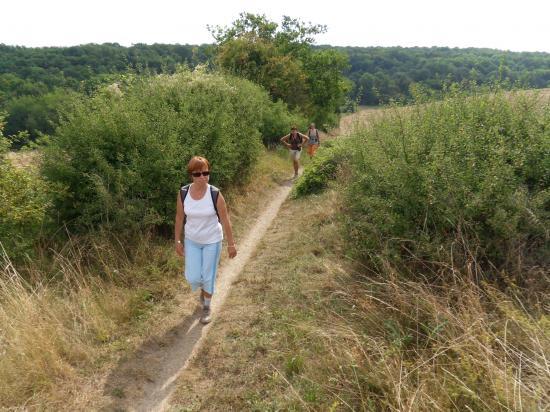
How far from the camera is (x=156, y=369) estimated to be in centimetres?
428

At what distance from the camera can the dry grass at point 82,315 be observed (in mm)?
3734

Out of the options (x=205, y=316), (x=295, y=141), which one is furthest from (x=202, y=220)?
(x=295, y=141)

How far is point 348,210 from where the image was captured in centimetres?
646

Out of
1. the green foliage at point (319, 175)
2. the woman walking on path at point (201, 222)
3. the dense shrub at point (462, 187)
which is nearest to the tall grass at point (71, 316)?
the woman walking on path at point (201, 222)

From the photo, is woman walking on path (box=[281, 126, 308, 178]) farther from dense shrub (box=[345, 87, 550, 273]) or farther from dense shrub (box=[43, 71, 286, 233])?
dense shrub (box=[345, 87, 550, 273])

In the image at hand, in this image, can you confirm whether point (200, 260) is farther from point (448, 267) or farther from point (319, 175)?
point (319, 175)

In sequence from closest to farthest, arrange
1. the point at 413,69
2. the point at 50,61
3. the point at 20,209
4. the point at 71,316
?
the point at 71,316 < the point at 20,209 < the point at 413,69 < the point at 50,61

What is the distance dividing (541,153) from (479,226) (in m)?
1.56

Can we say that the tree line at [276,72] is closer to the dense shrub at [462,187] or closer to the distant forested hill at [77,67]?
the distant forested hill at [77,67]

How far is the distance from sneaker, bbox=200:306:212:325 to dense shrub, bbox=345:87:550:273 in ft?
7.57

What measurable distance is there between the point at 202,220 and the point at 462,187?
3.21 meters

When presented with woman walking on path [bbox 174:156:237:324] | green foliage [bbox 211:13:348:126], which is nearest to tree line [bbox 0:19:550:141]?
green foliage [bbox 211:13:348:126]

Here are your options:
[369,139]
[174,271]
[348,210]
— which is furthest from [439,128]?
[174,271]

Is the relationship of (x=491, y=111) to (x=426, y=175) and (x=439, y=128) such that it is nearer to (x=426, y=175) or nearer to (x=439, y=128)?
(x=439, y=128)
